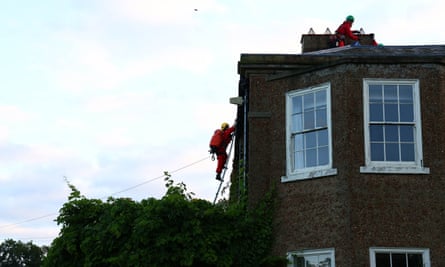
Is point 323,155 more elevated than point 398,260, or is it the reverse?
point 323,155

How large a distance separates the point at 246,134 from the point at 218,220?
114 inches

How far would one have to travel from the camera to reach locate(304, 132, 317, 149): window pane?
50.6 feet

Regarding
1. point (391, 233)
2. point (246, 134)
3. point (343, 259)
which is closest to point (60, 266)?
point (246, 134)

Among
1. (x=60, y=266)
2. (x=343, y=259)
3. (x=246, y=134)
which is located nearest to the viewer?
(x=343, y=259)

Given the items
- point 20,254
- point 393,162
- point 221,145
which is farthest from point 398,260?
point 20,254

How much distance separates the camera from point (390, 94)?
599 inches

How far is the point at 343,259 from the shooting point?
14047 millimetres

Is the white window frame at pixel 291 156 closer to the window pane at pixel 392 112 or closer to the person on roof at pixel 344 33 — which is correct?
the window pane at pixel 392 112

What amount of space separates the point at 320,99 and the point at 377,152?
1766 mm

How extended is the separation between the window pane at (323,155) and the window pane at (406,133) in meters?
1.61

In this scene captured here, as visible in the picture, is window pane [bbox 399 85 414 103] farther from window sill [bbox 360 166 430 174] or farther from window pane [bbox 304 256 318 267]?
window pane [bbox 304 256 318 267]

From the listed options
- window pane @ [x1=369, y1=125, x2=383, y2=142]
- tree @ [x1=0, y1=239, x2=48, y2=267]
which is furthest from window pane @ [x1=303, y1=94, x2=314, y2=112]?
tree @ [x1=0, y1=239, x2=48, y2=267]

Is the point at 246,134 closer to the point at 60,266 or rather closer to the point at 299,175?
the point at 299,175

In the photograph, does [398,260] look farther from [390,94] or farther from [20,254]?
[20,254]
